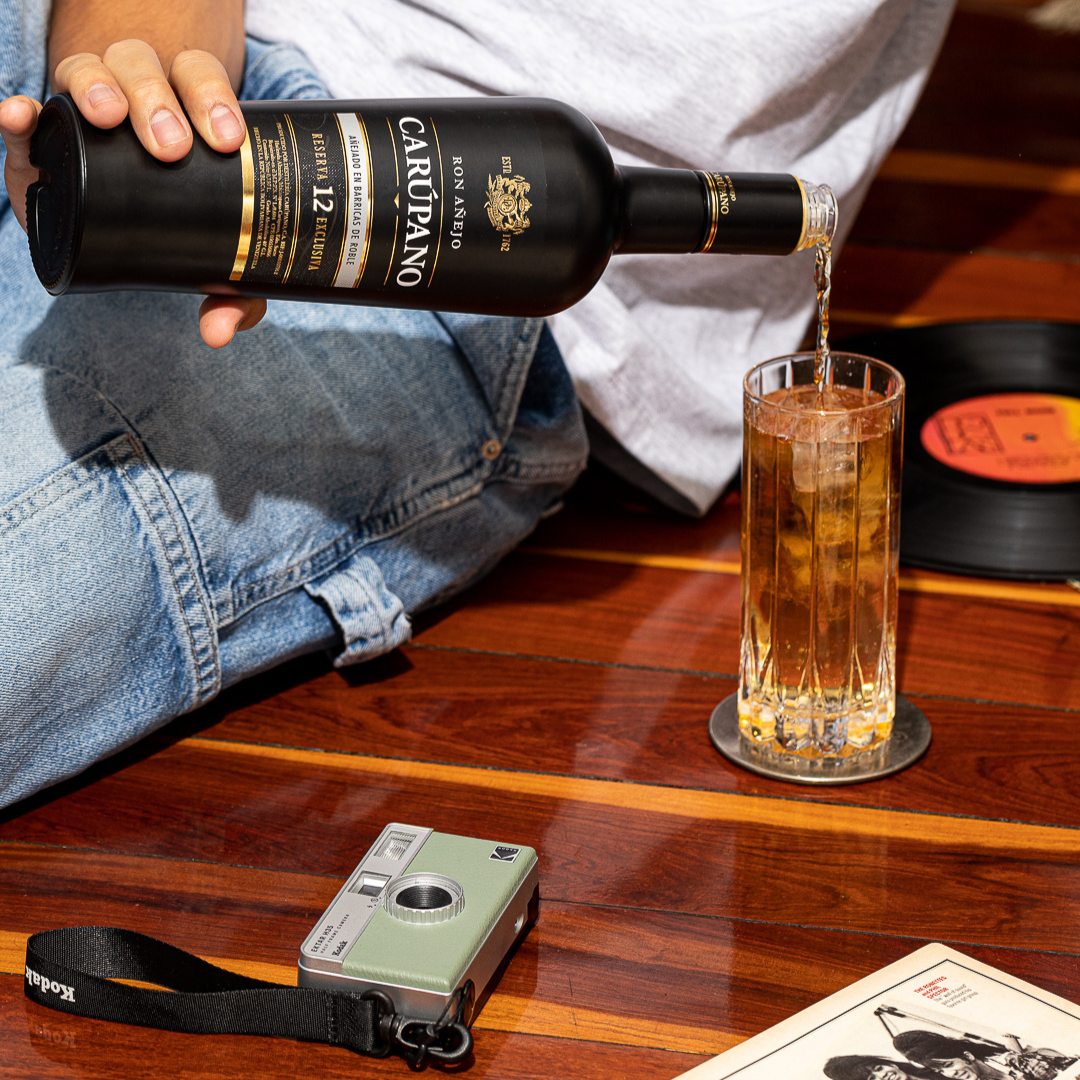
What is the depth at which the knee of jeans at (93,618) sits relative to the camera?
94 cm

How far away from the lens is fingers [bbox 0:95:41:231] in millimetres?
868

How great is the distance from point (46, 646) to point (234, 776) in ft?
0.58

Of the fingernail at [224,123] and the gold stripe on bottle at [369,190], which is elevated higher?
the fingernail at [224,123]

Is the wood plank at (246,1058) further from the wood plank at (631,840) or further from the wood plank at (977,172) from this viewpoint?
the wood plank at (977,172)

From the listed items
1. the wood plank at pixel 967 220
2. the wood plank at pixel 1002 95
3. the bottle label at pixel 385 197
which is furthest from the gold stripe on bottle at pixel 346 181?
the wood plank at pixel 1002 95

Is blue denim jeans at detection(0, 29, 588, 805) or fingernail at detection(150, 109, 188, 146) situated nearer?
fingernail at detection(150, 109, 188, 146)

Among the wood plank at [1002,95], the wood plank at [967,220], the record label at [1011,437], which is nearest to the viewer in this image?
the record label at [1011,437]

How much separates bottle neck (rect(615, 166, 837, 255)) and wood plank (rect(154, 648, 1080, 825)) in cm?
39

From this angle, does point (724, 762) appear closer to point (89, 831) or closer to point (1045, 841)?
point (1045, 841)

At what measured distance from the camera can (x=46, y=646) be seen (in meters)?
0.95

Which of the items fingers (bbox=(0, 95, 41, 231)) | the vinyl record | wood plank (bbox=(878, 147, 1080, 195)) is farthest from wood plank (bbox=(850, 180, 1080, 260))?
fingers (bbox=(0, 95, 41, 231))

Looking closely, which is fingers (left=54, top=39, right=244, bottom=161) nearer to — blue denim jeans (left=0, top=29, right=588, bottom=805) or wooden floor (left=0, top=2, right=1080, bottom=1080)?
blue denim jeans (left=0, top=29, right=588, bottom=805)

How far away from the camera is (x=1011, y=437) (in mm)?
1423

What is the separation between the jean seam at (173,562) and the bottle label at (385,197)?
0.24 metres
